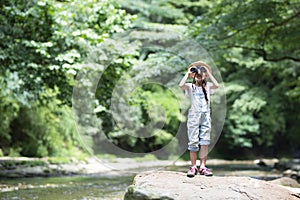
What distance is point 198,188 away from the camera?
440 centimetres

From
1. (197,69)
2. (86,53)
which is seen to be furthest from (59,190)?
(197,69)

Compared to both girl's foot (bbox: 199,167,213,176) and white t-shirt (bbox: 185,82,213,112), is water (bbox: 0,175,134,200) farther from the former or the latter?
white t-shirt (bbox: 185,82,213,112)

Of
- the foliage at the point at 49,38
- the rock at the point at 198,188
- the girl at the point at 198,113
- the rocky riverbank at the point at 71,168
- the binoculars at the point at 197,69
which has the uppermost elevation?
the foliage at the point at 49,38

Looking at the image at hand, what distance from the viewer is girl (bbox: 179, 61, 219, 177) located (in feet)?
15.3

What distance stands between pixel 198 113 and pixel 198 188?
2.55 feet

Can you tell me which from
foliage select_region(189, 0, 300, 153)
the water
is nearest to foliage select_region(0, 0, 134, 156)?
the water

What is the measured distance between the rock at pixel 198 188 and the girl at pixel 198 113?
0.63 ft

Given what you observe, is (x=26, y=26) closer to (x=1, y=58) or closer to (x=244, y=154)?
(x=1, y=58)

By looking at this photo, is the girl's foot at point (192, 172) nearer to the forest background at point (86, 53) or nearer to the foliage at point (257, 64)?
the forest background at point (86, 53)

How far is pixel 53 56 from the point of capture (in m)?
8.84

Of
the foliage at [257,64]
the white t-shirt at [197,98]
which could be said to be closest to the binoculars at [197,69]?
the white t-shirt at [197,98]

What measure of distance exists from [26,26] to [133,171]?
564 centimetres

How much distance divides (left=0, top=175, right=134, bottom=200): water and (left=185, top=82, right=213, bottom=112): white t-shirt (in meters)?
2.71

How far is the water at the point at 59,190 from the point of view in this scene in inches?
279
